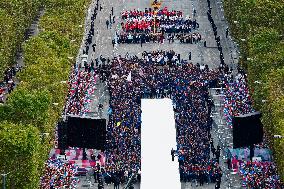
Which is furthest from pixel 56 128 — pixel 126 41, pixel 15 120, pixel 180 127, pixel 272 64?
pixel 126 41

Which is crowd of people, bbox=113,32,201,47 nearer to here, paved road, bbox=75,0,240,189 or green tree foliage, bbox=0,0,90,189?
paved road, bbox=75,0,240,189

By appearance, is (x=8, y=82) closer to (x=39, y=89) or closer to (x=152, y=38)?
(x=39, y=89)

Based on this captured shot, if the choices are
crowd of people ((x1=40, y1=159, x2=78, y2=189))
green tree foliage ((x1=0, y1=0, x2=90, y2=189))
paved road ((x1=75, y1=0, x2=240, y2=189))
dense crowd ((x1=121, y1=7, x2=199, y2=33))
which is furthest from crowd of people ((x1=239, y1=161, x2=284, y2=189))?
dense crowd ((x1=121, y1=7, x2=199, y2=33))

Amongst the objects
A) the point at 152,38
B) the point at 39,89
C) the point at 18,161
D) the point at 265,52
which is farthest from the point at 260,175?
the point at 152,38

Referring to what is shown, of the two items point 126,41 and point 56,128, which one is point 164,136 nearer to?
point 56,128

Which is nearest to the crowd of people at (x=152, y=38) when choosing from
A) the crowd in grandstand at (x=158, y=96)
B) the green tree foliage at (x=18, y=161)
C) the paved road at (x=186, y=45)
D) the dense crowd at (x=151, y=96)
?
the crowd in grandstand at (x=158, y=96)

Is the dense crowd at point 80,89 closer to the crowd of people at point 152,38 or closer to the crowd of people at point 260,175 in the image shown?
the crowd of people at point 152,38
